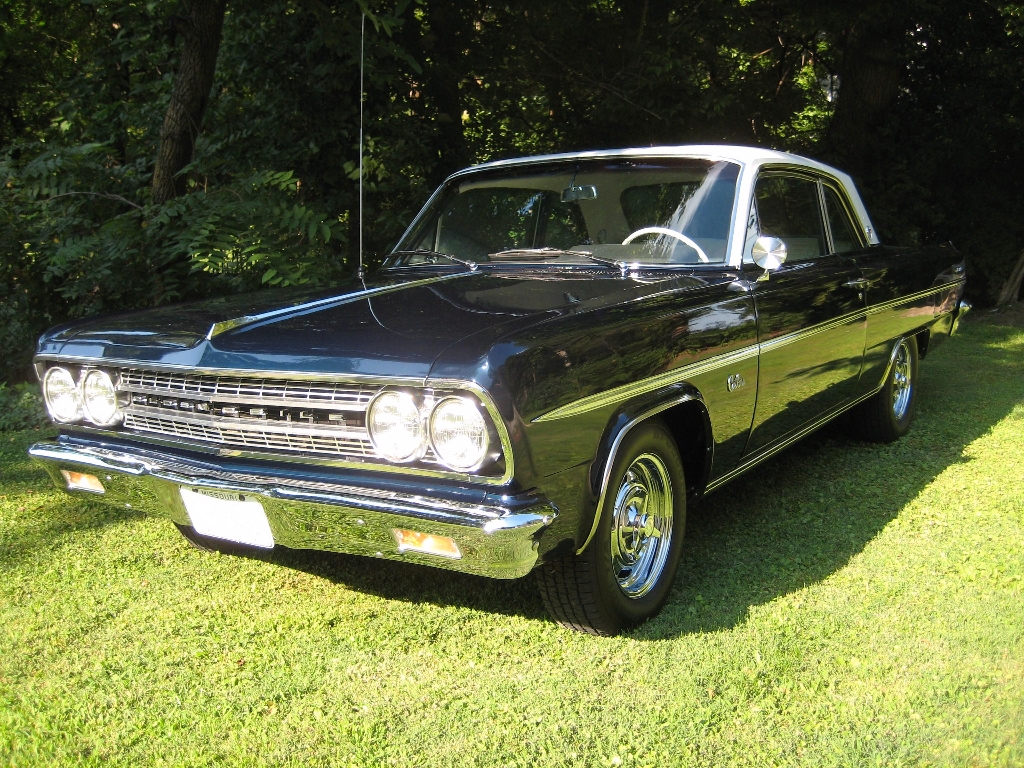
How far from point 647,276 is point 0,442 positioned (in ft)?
14.3

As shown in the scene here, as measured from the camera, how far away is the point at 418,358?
2.72 m

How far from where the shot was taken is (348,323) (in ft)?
10.4

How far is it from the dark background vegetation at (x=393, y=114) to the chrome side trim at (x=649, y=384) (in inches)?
135

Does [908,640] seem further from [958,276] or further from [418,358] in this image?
[958,276]

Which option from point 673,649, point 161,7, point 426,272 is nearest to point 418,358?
point 673,649

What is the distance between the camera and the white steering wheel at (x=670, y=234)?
390 cm

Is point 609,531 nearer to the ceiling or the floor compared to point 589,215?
nearer to the floor

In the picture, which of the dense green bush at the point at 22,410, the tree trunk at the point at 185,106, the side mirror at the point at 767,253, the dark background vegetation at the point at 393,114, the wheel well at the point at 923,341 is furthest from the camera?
the tree trunk at the point at 185,106

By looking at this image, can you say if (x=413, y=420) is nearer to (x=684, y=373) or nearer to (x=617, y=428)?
(x=617, y=428)

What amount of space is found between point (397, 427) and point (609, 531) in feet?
2.58

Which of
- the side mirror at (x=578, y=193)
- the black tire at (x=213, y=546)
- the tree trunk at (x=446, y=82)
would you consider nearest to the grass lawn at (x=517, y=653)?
the black tire at (x=213, y=546)

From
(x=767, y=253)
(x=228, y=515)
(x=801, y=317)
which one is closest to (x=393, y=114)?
(x=801, y=317)

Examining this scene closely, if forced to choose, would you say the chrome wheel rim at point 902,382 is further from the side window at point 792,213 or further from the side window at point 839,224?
the side window at point 792,213

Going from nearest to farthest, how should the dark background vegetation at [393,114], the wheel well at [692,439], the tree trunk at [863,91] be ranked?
the wheel well at [692,439], the dark background vegetation at [393,114], the tree trunk at [863,91]
